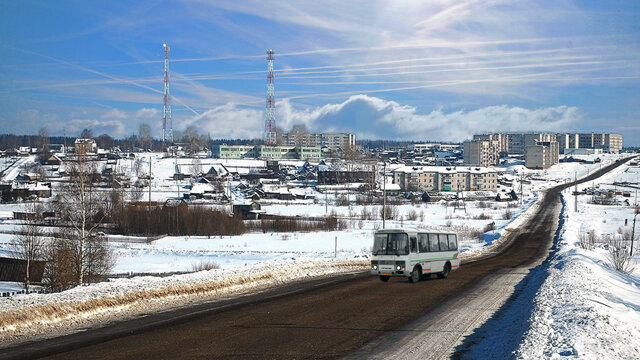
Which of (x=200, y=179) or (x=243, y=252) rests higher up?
(x=200, y=179)

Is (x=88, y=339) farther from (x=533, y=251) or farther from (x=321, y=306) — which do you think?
(x=533, y=251)

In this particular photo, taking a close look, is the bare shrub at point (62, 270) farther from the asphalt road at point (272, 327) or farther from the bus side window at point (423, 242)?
the bus side window at point (423, 242)

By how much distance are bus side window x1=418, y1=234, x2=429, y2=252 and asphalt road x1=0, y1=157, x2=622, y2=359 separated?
111 inches

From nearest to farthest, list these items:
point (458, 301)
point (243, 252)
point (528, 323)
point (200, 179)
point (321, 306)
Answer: point (528, 323), point (321, 306), point (458, 301), point (243, 252), point (200, 179)

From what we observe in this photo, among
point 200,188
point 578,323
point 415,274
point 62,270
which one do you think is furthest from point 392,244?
point 200,188

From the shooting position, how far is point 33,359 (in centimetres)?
1153

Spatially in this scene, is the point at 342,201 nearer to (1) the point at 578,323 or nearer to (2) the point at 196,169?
(2) the point at 196,169

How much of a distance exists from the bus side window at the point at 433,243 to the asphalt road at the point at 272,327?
353 centimetres

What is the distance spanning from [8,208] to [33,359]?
332 feet

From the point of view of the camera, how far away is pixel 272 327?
15023mm

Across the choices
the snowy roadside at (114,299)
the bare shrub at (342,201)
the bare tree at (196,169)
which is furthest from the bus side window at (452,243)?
the bare tree at (196,169)

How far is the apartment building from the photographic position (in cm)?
17388

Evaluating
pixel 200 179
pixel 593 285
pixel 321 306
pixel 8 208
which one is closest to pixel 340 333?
pixel 321 306

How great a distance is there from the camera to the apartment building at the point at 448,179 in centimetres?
17388
